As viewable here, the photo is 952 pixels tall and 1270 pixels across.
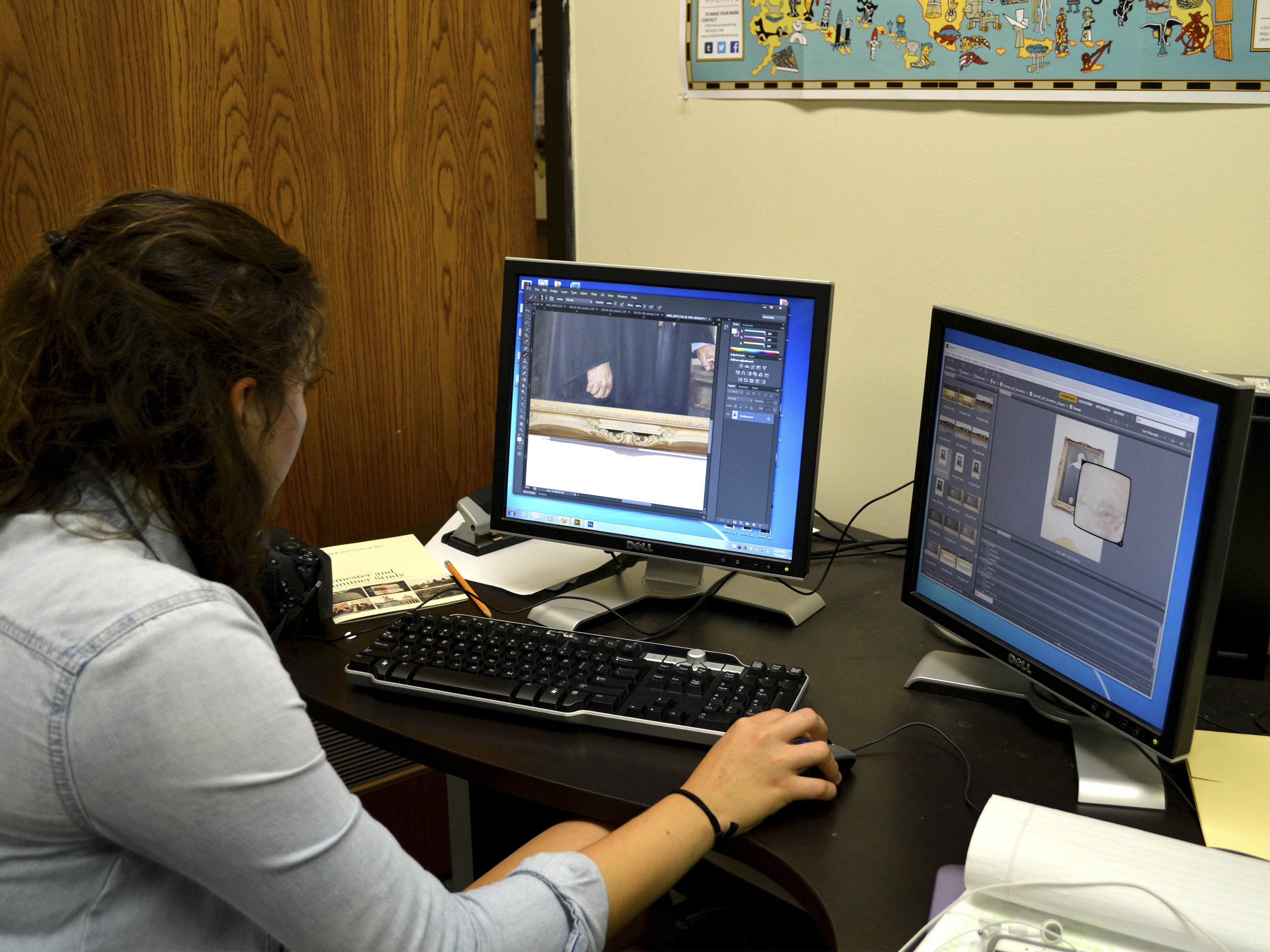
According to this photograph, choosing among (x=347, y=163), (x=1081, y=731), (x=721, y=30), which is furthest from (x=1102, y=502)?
(x=347, y=163)

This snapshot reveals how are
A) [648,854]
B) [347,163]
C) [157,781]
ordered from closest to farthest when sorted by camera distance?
[157,781] < [648,854] < [347,163]

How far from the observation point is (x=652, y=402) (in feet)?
4.33

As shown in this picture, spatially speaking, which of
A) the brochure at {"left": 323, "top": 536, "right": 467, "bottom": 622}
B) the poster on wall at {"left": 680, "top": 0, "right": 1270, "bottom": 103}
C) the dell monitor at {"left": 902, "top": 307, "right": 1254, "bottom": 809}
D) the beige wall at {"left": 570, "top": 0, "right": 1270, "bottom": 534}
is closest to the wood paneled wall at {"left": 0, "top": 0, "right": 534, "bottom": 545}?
the beige wall at {"left": 570, "top": 0, "right": 1270, "bottom": 534}

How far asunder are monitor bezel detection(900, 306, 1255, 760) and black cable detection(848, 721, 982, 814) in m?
0.11

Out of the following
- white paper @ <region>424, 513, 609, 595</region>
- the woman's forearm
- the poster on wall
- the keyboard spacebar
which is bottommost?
the woman's forearm

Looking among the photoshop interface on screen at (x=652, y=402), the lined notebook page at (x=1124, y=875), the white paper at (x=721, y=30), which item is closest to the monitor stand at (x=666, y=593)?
the photoshop interface on screen at (x=652, y=402)

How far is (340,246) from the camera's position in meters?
1.78

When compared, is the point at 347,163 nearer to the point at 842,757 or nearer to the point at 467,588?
the point at 467,588

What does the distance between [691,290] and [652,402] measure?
15 cm

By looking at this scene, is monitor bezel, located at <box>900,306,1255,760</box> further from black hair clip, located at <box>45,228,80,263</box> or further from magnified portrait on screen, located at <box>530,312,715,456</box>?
black hair clip, located at <box>45,228,80,263</box>

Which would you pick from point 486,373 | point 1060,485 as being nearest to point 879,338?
point 1060,485

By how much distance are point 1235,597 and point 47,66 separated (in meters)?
1.71

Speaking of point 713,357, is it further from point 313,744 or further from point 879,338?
point 313,744

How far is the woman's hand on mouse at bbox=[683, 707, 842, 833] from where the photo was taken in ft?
3.06
